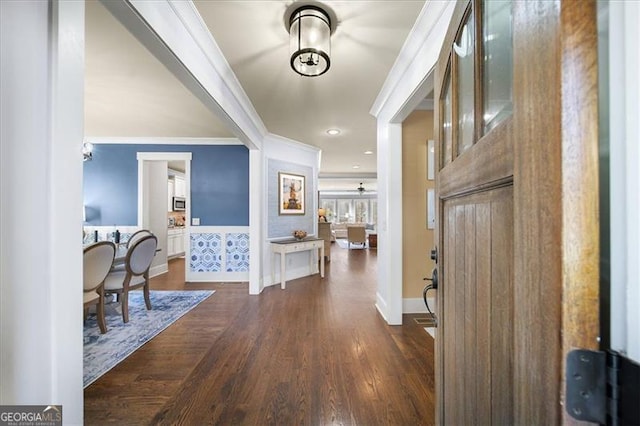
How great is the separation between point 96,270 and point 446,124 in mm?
2933

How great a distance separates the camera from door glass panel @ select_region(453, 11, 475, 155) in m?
0.73

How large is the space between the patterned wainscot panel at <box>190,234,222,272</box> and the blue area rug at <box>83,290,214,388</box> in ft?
2.32

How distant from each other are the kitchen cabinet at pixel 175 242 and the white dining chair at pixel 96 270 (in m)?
4.21

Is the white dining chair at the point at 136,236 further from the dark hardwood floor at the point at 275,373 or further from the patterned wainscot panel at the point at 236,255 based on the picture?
the dark hardwood floor at the point at 275,373

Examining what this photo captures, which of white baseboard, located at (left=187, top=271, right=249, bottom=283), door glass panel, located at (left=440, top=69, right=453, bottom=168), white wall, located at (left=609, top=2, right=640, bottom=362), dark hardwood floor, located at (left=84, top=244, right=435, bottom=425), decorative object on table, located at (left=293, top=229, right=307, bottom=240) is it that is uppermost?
door glass panel, located at (left=440, top=69, right=453, bottom=168)

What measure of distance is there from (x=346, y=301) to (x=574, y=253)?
3.30 meters

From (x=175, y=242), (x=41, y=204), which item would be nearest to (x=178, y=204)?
(x=175, y=242)

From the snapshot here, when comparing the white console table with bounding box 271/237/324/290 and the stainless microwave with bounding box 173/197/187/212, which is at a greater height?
the stainless microwave with bounding box 173/197/187/212

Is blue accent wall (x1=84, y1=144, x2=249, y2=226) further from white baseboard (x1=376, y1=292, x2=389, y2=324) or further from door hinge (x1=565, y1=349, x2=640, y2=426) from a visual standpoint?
door hinge (x1=565, y1=349, x2=640, y2=426)

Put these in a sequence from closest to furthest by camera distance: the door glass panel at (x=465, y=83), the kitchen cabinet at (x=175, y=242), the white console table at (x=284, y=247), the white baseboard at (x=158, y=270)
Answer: the door glass panel at (x=465, y=83)
the white console table at (x=284, y=247)
the white baseboard at (x=158, y=270)
the kitchen cabinet at (x=175, y=242)

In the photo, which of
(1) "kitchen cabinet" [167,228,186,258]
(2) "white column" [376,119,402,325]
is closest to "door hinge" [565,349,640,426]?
(2) "white column" [376,119,402,325]

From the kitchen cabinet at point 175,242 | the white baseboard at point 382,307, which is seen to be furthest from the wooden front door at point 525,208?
the kitchen cabinet at point 175,242

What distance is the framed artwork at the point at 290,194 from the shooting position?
4469mm

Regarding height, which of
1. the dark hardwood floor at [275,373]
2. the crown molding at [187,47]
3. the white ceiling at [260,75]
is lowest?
the dark hardwood floor at [275,373]
